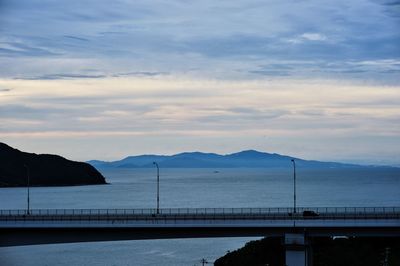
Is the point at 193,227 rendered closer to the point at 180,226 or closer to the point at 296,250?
the point at 180,226

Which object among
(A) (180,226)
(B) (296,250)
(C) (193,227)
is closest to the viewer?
(B) (296,250)

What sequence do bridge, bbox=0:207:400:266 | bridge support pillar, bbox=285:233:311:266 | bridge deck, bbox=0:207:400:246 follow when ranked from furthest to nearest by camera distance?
bridge deck, bbox=0:207:400:246 < bridge, bbox=0:207:400:266 < bridge support pillar, bbox=285:233:311:266

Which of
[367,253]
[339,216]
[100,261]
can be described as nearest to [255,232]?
[339,216]

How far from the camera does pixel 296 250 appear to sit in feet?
167

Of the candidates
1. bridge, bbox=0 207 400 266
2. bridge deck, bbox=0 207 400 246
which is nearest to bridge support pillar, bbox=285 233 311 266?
bridge, bbox=0 207 400 266

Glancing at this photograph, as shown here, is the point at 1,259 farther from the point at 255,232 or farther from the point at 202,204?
the point at 202,204

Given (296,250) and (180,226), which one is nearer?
(296,250)

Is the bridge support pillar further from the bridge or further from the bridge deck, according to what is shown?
the bridge deck

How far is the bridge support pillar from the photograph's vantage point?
166 feet

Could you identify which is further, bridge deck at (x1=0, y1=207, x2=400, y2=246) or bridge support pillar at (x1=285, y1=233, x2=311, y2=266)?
bridge deck at (x1=0, y1=207, x2=400, y2=246)

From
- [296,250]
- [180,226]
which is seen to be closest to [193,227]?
[180,226]

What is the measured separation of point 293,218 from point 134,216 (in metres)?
12.8

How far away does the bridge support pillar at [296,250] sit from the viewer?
50562 millimetres

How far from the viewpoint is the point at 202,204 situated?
542ft
